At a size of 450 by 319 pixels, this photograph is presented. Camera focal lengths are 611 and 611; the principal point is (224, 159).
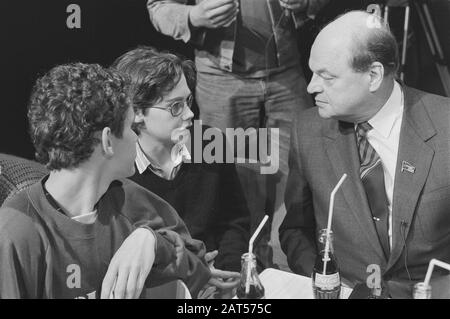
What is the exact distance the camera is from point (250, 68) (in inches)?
77.7

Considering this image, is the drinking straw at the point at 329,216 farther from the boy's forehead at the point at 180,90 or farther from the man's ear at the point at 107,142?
the man's ear at the point at 107,142

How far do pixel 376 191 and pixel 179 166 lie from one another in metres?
0.63

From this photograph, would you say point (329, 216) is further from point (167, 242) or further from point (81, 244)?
point (81, 244)

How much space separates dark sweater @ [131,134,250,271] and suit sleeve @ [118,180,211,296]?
0.11 feet

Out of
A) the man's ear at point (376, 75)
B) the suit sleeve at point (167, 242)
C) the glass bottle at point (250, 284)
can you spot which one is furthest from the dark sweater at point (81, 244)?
the man's ear at point (376, 75)

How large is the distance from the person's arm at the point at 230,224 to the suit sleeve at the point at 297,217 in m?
0.14

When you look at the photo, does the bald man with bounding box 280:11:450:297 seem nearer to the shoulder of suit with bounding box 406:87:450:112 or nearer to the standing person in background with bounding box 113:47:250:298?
the shoulder of suit with bounding box 406:87:450:112

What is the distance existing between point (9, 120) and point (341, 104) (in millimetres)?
1062

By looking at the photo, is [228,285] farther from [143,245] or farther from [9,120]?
[9,120]

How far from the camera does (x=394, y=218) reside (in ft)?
6.24

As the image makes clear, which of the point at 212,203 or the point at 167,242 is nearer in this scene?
the point at 167,242

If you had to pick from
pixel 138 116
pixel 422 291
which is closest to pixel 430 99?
pixel 422 291

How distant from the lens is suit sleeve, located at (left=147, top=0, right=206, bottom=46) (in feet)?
6.28

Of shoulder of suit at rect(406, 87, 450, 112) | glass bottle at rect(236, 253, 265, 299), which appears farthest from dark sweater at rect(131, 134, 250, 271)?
shoulder of suit at rect(406, 87, 450, 112)
